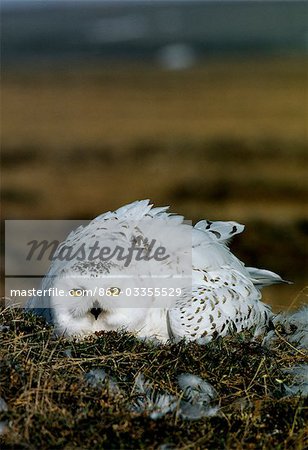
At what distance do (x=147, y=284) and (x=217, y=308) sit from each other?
52 cm

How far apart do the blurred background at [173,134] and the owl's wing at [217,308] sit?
0.65 meters

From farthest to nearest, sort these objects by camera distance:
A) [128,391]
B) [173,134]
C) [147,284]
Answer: [173,134], [147,284], [128,391]

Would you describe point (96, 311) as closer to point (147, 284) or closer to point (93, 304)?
point (93, 304)

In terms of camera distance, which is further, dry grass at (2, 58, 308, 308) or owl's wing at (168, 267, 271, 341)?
dry grass at (2, 58, 308, 308)

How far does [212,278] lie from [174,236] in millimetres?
407

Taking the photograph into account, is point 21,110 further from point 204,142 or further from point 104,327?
point 104,327

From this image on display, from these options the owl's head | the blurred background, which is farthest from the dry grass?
the owl's head

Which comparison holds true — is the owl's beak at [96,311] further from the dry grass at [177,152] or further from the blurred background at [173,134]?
the dry grass at [177,152]

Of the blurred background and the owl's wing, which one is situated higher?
the owl's wing

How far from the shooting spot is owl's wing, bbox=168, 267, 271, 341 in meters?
6.52

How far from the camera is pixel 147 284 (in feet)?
21.8

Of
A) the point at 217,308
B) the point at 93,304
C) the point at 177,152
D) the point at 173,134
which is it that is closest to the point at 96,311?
the point at 93,304

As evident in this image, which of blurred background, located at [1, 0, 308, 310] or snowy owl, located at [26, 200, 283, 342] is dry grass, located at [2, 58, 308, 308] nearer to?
blurred background, located at [1, 0, 308, 310]

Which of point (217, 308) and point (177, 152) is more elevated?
point (217, 308)
